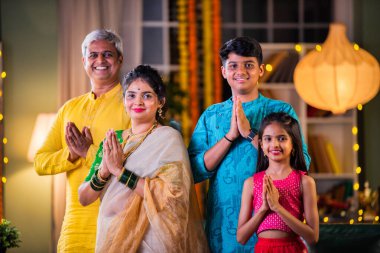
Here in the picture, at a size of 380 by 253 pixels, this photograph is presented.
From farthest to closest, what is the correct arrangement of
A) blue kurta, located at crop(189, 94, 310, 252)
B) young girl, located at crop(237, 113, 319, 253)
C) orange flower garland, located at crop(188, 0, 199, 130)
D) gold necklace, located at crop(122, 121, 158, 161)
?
orange flower garland, located at crop(188, 0, 199, 130) < blue kurta, located at crop(189, 94, 310, 252) < gold necklace, located at crop(122, 121, 158, 161) < young girl, located at crop(237, 113, 319, 253)

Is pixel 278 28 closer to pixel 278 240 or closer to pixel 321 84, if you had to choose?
pixel 321 84

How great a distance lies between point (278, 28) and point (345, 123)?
39.2 inches

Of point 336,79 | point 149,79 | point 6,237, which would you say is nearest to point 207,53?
point 336,79

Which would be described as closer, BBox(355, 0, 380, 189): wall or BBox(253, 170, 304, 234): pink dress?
BBox(253, 170, 304, 234): pink dress

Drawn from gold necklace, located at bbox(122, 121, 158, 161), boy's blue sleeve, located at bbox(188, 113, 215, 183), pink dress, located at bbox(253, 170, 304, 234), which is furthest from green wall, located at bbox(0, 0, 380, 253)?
pink dress, located at bbox(253, 170, 304, 234)

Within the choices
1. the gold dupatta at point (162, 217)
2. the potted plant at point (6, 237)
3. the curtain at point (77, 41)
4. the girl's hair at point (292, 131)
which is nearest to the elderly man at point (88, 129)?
Result: the gold dupatta at point (162, 217)

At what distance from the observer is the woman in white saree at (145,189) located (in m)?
2.95

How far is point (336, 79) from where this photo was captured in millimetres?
6641

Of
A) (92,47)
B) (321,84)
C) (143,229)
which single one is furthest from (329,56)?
(143,229)

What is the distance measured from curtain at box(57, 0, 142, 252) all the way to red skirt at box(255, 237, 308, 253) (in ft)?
13.7

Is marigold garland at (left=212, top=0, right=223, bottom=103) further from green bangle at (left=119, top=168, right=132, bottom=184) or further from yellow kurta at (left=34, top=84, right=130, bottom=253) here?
green bangle at (left=119, top=168, right=132, bottom=184)

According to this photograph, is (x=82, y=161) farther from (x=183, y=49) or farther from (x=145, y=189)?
(x=183, y=49)

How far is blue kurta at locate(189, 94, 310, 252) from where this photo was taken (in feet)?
10.3

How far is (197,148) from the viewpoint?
3.24 m
